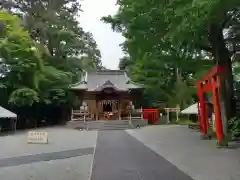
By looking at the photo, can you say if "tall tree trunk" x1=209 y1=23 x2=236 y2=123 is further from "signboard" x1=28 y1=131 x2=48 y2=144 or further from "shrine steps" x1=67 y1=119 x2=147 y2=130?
"shrine steps" x1=67 y1=119 x2=147 y2=130

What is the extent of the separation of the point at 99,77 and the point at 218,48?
77.4 ft

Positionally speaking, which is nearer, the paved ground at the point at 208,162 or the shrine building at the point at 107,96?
the paved ground at the point at 208,162

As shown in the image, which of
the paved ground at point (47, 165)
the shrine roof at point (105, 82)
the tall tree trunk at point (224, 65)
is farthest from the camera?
the shrine roof at point (105, 82)

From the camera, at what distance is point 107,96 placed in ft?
112

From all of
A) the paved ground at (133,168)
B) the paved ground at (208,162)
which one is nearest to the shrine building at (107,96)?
the paved ground at (208,162)

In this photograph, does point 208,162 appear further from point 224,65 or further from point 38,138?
Result: point 38,138

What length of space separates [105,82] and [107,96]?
1514 mm

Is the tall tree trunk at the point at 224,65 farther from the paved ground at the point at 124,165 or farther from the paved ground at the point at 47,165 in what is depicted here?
the paved ground at the point at 47,165

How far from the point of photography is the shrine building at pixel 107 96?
109ft

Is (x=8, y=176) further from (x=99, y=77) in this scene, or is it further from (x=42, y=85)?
(x=99, y=77)

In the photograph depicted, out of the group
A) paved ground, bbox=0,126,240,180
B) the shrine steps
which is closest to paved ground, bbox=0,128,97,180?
paved ground, bbox=0,126,240,180

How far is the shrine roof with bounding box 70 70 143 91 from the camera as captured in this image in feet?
110

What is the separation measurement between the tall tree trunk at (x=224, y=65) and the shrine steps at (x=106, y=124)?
1315 cm

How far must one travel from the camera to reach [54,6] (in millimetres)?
36438
